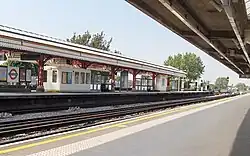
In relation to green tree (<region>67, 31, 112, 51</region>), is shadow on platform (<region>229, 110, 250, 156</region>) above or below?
below

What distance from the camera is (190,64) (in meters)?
109

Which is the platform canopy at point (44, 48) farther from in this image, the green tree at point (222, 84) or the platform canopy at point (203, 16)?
the green tree at point (222, 84)

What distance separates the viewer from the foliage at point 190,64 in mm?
108438

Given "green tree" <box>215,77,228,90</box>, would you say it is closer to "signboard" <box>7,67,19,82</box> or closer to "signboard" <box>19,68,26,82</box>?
"signboard" <box>19,68,26,82</box>

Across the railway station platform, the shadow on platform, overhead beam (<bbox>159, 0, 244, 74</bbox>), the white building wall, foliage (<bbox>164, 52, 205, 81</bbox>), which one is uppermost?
foliage (<bbox>164, 52, 205, 81</bbox>)

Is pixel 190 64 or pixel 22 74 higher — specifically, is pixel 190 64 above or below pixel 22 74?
above

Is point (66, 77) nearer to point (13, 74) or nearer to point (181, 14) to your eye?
point (13, 74)

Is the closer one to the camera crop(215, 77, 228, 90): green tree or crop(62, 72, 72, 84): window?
crop(62, 72, 72, 84): window

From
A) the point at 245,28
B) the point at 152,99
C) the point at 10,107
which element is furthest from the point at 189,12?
the point at 152,99

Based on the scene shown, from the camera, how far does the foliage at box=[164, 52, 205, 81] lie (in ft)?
356

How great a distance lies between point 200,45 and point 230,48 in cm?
317

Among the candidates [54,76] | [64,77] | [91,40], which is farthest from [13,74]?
[91,40]

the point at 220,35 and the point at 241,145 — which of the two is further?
the point at 220,35

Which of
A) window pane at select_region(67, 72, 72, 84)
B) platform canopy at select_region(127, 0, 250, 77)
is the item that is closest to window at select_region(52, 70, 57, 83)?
window pane at select_region(67, 72, 72, 84)
